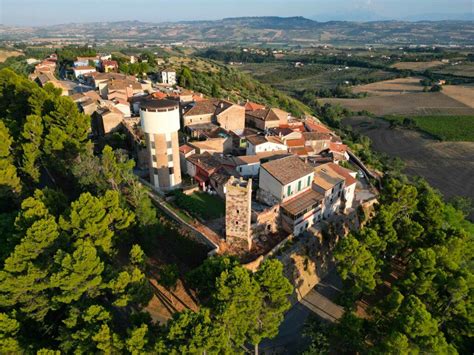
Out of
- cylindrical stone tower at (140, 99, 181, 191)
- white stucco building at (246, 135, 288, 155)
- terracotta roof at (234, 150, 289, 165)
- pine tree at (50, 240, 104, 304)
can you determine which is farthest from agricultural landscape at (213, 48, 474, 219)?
pine tree at (50, 240, 104, 304)

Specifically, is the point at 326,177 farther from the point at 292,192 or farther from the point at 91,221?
the point at 91,221

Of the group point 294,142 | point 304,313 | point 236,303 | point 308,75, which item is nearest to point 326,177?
point 294,142

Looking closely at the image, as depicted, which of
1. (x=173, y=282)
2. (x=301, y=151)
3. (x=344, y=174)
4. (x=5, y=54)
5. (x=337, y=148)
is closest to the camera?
(x=173, y=282)

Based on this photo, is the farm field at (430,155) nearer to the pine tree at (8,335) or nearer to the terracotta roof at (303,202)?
the terracotta roof at (303,202)

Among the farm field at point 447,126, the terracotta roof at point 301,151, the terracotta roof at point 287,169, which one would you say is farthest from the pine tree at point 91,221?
the farm field at point 447,126

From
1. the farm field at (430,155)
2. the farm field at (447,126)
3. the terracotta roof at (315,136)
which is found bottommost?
the farm field at (430,155)

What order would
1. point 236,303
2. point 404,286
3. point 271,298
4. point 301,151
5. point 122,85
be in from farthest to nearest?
1. point 122,85
2. point 301,151
3. point 404,286
4. point 271,298
5. point 236,303

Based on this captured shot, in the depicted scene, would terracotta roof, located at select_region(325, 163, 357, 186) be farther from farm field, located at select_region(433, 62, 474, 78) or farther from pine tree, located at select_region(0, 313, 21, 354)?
farm field, located at select_region(433, 62, 474, 78)
